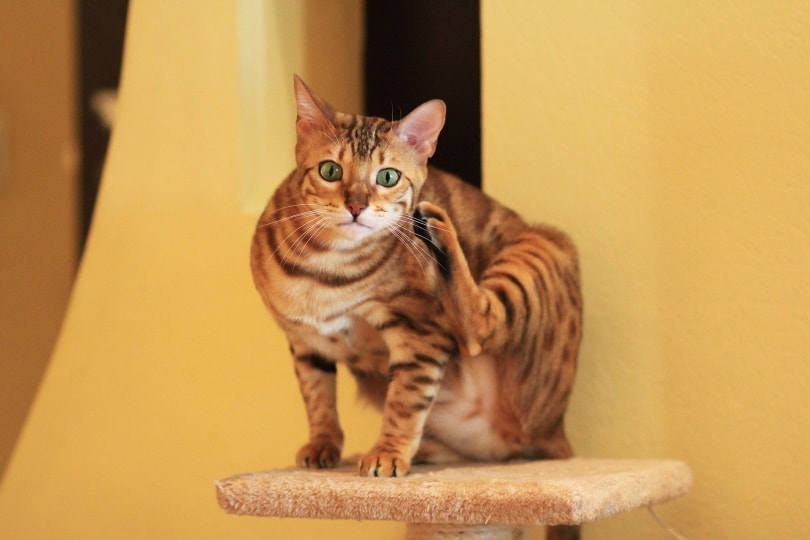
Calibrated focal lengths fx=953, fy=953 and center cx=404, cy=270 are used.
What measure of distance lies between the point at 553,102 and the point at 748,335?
22.1 inches

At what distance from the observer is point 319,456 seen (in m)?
1.52

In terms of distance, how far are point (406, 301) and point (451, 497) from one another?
1.12ft

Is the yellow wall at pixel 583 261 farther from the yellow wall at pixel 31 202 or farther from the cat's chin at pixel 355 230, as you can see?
the yellow wall at pixel 31 202

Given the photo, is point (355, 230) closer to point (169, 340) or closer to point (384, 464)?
point (384, 464)

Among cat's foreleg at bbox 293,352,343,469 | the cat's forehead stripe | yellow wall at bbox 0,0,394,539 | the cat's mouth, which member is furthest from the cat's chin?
yellow wall at bbox 0,0,394,539

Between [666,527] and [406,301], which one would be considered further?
[666,527]

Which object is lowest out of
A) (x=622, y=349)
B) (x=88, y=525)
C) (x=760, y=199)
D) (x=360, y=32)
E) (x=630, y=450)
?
(x=88, y=525)

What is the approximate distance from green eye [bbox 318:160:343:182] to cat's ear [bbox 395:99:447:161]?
11 cm

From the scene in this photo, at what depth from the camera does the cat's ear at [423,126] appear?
4.68ft

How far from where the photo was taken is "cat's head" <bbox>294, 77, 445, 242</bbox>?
54.0 inches

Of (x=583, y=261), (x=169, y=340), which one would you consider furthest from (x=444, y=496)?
(x=169, y=340)

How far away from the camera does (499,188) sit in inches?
73.5

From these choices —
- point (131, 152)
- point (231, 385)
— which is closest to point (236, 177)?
point (131, 152)

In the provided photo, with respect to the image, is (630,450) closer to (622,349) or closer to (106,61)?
(622,349)
